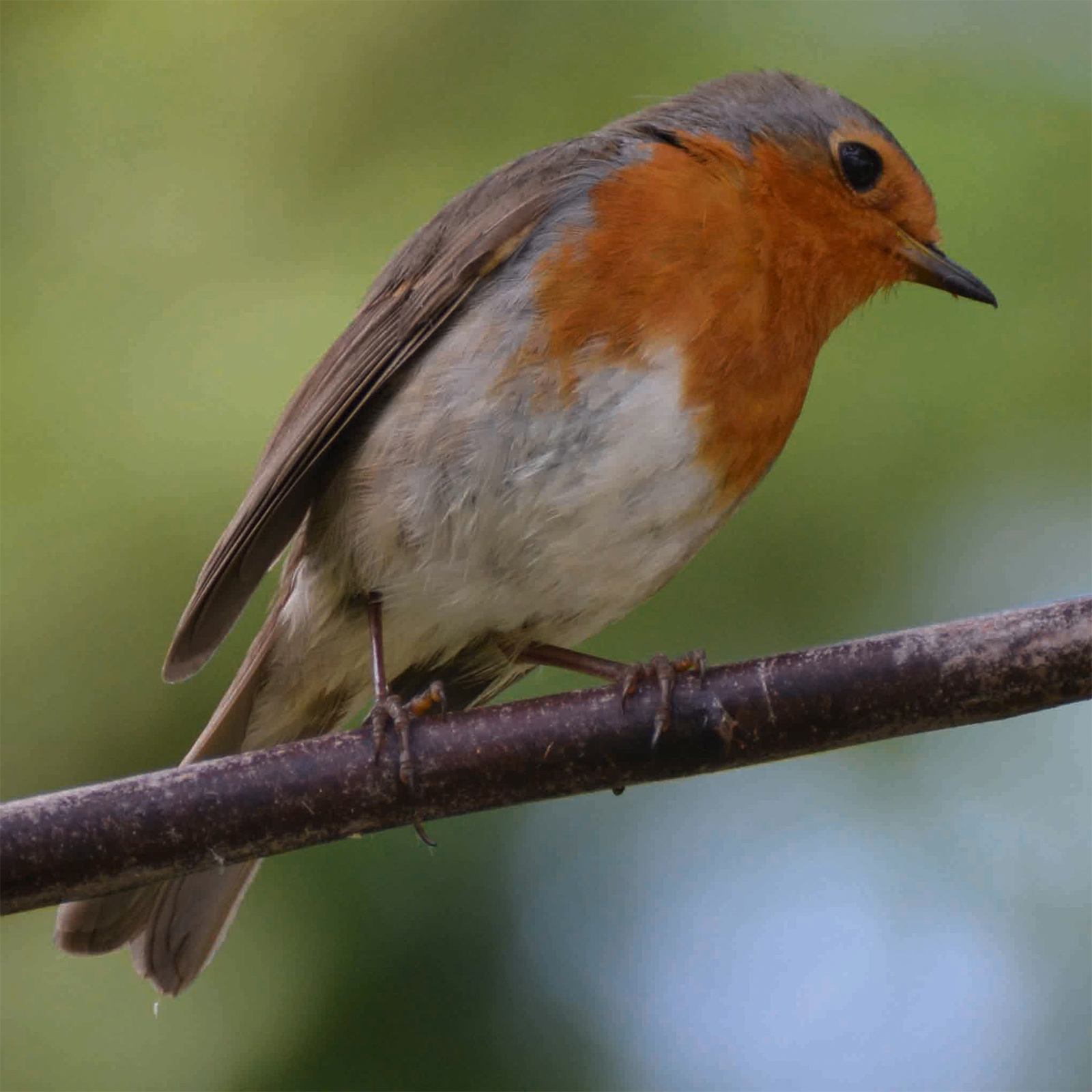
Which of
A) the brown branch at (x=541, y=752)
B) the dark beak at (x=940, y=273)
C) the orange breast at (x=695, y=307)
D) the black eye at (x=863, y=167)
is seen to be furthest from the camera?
the black eye at (x=863, y=167)

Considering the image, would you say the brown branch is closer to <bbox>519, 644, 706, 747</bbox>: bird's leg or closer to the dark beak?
<bbox>519, 644, 706, 747</bbox>: bird's leg

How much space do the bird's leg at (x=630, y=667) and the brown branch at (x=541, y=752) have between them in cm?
2

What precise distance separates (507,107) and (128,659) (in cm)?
146

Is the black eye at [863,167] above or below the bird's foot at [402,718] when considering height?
above

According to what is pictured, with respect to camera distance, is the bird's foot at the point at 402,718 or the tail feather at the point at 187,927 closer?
the bird's foot at the point at 402,718

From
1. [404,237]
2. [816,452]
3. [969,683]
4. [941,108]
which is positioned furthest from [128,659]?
[941,108]

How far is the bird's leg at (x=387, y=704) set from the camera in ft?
7.90

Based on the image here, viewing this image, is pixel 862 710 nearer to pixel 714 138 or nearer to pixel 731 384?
pixel 731 384

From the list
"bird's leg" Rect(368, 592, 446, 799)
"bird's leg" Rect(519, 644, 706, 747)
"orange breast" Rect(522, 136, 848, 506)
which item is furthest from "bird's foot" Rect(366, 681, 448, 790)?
"orange breast" Rect(522, 136, 848, 506)

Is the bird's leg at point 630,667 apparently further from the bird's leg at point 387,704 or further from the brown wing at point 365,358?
the brown wing at point 365,358

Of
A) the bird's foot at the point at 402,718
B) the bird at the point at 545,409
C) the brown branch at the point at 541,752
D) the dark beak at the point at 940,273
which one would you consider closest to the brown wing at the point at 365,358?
the bird at the point at 545,409

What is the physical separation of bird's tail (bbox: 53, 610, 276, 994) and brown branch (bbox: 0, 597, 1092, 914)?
808 millimetres

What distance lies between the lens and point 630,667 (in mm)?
2986

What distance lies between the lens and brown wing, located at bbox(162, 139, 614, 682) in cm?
321
